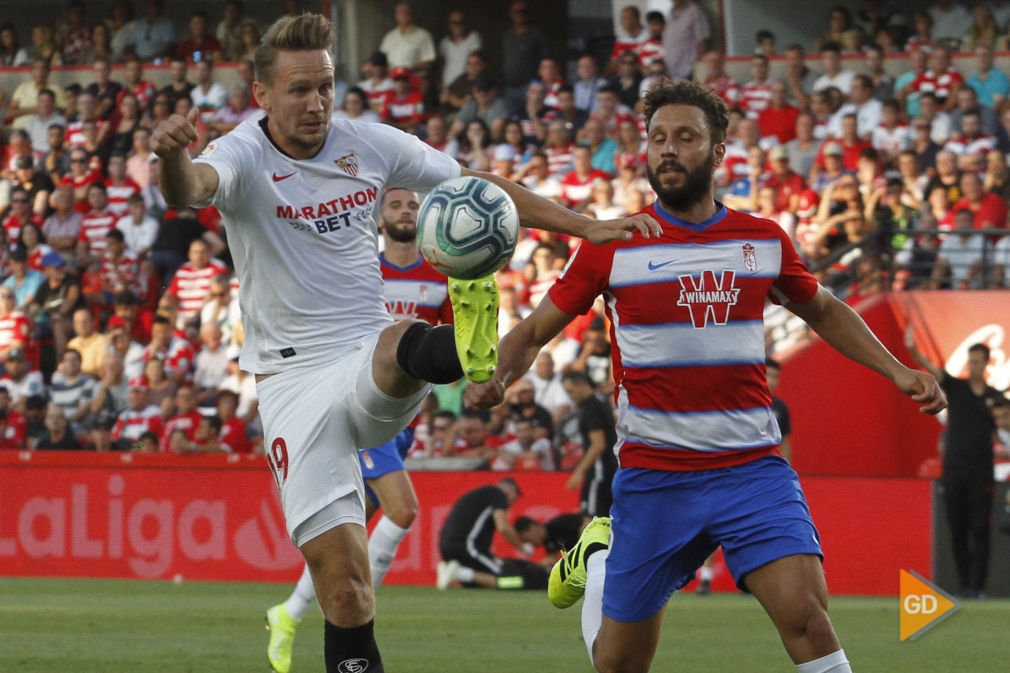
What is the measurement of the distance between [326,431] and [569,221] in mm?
1152

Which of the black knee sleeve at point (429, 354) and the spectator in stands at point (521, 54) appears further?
the spectator in stands at point (521, 54)

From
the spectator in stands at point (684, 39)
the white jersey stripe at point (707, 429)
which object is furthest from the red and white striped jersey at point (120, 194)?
the white jersey stripe at point (707, 429)

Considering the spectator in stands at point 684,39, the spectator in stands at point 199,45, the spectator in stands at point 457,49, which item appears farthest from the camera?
the spectator in stands at point 199,45

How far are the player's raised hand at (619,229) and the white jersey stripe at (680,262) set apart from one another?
0.18 metres

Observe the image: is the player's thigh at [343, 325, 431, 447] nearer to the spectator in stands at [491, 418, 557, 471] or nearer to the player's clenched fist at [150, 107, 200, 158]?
the player's clenched fist at [150, 107, 200, 158]

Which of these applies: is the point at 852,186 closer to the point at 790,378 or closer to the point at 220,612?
the point at 790,378

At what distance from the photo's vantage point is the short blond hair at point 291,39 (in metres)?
5.95

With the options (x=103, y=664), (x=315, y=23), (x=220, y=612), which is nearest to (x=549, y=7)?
(x=220, y=612)

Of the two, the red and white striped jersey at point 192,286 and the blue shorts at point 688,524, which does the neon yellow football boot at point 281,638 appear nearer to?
the blue shorts at point 688,524

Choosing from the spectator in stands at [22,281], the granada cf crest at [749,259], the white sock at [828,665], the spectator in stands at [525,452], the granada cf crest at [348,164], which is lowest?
the spectator in stands at [525,452]

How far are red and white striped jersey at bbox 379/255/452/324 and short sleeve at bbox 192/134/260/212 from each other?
13.5 ft

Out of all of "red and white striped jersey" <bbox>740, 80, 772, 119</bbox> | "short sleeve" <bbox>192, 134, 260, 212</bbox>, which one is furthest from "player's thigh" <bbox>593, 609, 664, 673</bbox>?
"red and white striped jersey" <bbox>740, 80, 772, 119</bbox>

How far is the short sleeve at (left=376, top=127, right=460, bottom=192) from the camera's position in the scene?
20.6 ft

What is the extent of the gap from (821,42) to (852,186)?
12.3ft
